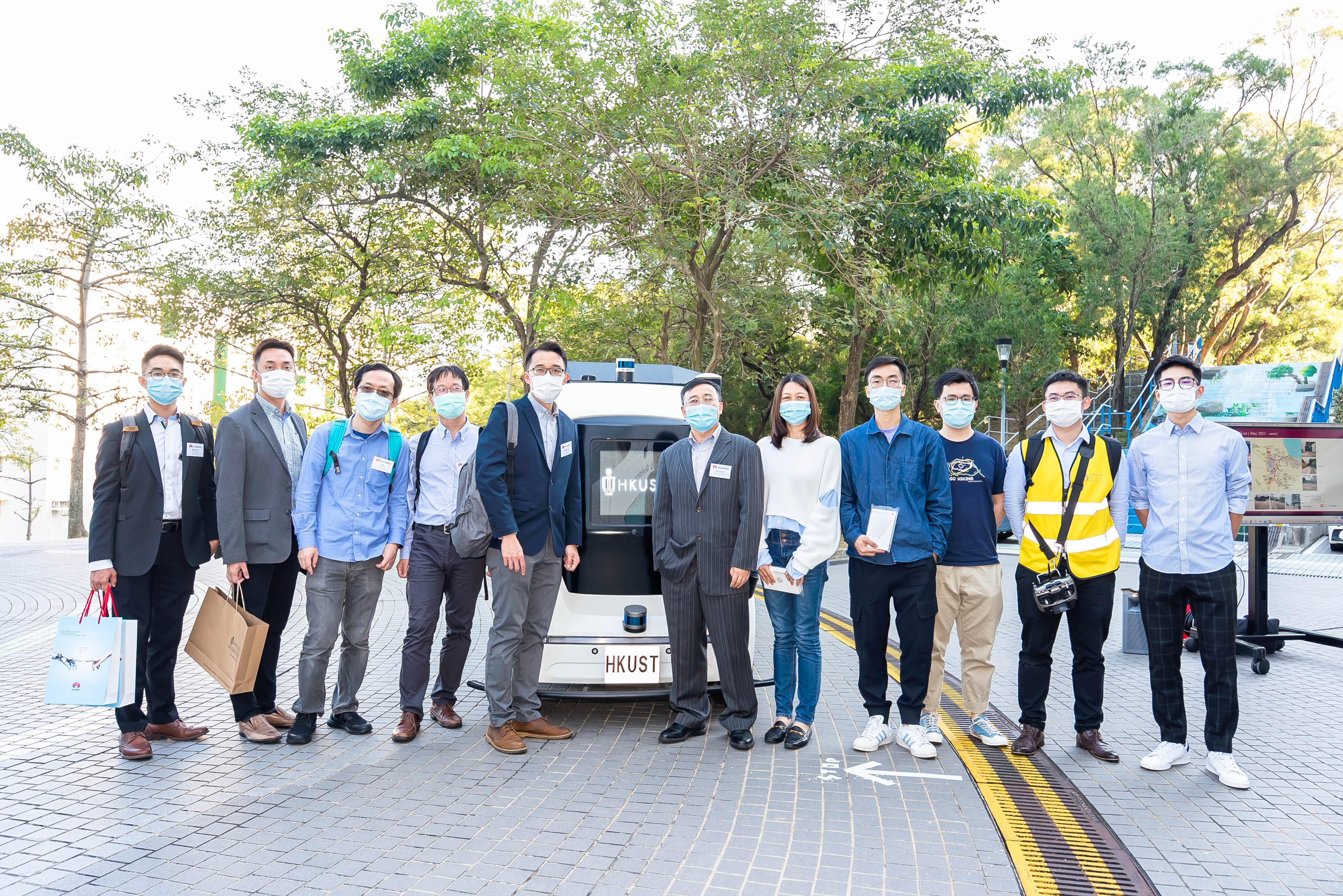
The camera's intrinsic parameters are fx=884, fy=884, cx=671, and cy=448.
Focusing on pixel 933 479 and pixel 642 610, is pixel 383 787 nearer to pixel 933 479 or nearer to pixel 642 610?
pixel 642 610

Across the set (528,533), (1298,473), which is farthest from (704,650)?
(1298,473)

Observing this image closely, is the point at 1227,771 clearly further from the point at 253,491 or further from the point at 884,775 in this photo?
the point at 253,491

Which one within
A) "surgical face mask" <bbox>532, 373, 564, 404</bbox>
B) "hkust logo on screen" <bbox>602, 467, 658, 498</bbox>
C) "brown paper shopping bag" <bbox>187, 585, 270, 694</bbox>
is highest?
"surgical face mask" <bbox>532, 373, 564, 404</bbox>

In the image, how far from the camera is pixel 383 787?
450 cm

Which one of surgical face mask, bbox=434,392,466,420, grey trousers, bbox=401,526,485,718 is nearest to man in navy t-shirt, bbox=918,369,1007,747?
grey trousers, bbox=401,526,485,718

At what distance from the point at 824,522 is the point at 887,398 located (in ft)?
2.67

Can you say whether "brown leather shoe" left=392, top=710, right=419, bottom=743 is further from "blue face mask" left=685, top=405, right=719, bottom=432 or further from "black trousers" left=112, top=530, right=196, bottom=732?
"blue face mask" left=685, top=405, right=719, bottom=432

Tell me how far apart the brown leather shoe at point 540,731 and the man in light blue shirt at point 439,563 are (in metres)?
0.50

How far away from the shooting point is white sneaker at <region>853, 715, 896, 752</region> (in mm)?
5113

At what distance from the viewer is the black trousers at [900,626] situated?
16.8 feet

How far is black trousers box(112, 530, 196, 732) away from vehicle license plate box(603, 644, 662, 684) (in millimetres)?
2471

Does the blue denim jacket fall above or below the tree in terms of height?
below

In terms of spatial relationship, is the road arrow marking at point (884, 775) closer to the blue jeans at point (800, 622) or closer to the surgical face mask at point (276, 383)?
the blue jeans at point (800, 622)

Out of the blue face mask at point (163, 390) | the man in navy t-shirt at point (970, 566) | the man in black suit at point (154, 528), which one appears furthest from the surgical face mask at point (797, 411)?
the blue face mask at point (163, 390)
